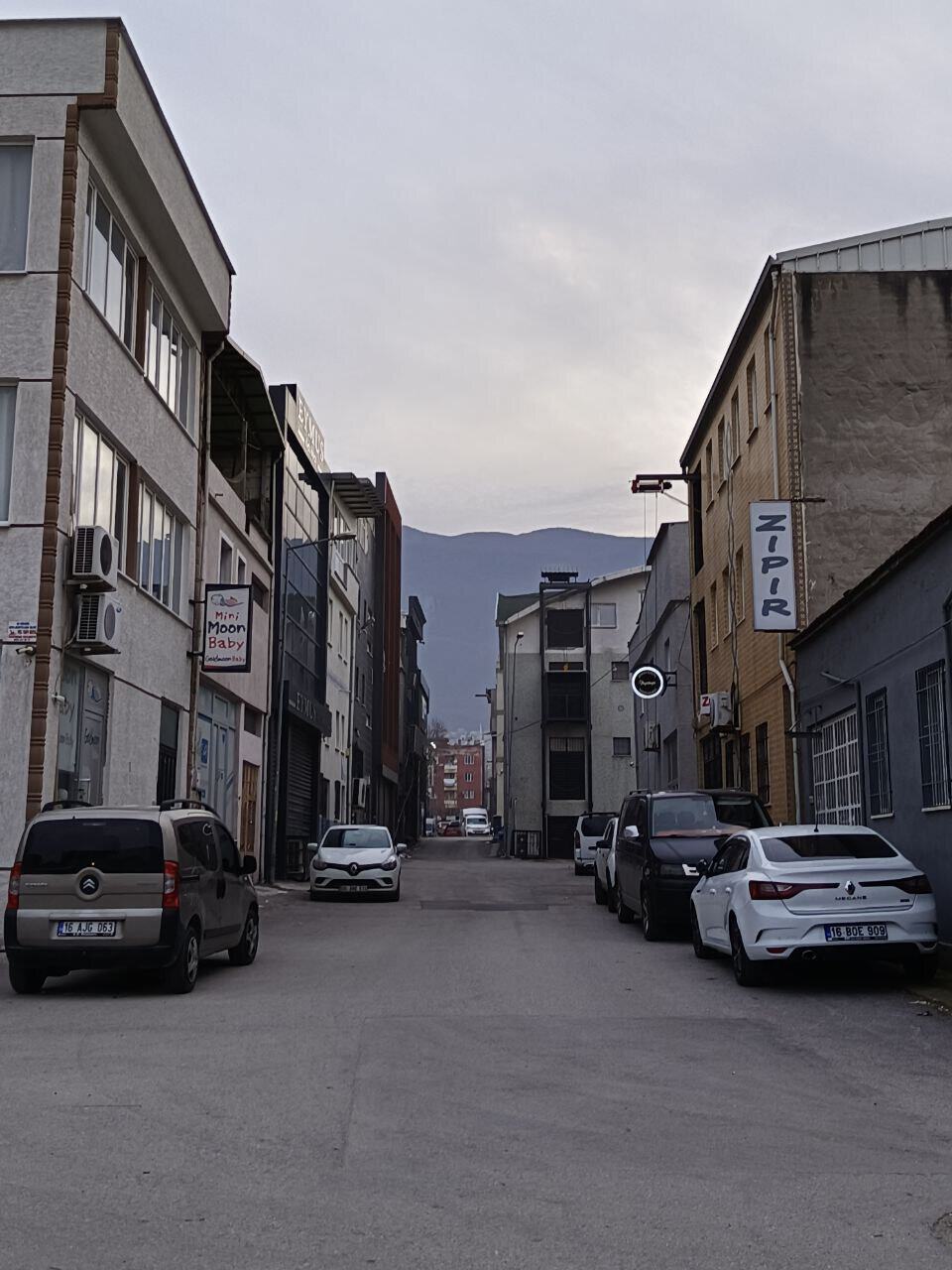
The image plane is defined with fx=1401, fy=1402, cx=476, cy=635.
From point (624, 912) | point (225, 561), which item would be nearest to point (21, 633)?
point (624, 912)

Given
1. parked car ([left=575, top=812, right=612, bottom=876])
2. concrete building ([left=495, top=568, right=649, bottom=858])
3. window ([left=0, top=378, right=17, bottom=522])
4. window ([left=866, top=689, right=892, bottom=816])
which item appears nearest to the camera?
window ([left=866, top=689, right=892, bottom=816])

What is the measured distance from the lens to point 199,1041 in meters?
9.66

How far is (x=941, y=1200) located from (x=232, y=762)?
2603cm

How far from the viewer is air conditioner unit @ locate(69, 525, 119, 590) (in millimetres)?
18375

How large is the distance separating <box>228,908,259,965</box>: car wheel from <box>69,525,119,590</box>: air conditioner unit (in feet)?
18.2

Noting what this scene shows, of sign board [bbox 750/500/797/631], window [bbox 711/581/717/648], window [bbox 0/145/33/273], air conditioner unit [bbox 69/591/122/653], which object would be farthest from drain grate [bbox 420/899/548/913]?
window [bbox 0/145/33/273]

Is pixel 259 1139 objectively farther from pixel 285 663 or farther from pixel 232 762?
pixel 285 663

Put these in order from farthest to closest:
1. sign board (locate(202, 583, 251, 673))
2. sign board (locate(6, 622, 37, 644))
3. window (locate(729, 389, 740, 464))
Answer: window (locate(729, 389, 740, 464)) < sign board (locate(202, 583, 251, 673)) < sign board (locate(6, 622, 37, 644))

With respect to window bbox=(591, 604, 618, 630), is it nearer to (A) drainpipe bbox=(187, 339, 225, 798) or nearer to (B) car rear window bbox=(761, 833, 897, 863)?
(A) drainpipe bbox=(187, 339, 225, 798)

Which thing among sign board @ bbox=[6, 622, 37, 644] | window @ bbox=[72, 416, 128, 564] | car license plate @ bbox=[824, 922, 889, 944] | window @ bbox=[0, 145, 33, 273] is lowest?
car license plate @ bbox=[824, 922, 889, 944]

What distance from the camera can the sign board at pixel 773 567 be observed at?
73.9 ft

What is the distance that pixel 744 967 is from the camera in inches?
500

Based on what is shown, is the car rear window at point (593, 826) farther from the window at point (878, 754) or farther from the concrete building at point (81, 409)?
the window at point (878, 754)

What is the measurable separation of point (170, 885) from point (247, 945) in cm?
301
